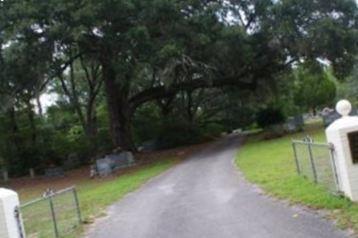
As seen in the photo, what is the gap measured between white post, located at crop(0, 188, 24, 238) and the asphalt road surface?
1.72 m

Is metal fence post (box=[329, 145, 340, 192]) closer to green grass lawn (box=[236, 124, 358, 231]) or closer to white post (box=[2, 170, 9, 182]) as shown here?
green grass lawn (box=[236, 124, 358, 231])

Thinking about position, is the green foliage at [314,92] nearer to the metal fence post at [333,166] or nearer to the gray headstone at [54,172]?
the gray headstone at [54,172]

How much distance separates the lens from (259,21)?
36406mm

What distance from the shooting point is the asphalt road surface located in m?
9.73

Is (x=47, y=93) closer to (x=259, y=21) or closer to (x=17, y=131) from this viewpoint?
(x=17, y=131)

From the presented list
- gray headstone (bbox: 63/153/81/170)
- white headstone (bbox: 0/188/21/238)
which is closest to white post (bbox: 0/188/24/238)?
white headstone (bbox: 0/188/21/238)

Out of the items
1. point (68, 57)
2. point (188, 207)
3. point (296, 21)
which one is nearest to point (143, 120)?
point (68, 57)

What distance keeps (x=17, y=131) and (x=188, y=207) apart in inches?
1209

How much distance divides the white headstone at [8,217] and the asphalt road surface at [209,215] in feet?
5.72

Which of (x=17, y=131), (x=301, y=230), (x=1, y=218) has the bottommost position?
(x=301, y=230)

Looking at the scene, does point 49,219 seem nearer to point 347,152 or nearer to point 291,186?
point 291,186

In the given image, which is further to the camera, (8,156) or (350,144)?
(8,156)

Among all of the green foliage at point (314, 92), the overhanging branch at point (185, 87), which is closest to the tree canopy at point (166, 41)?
the overhanging branch at point (185, 87)

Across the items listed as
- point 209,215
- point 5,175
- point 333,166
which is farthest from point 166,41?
point 333,166
